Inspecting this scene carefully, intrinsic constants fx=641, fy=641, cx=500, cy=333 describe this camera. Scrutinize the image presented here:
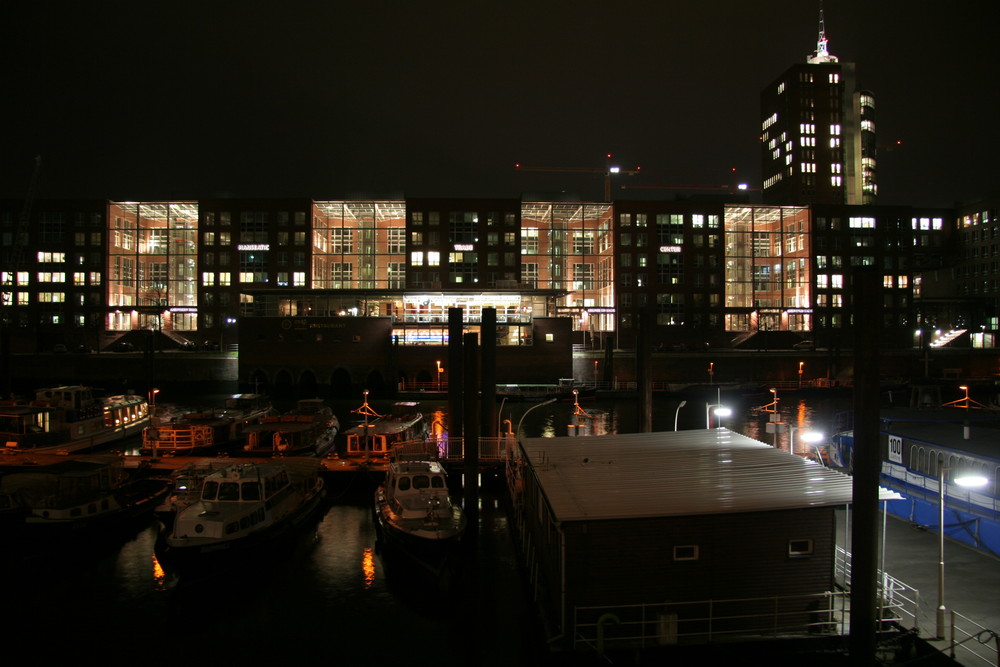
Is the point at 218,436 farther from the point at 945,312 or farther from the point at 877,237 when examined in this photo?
the point at 945,312

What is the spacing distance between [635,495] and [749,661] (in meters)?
4.19

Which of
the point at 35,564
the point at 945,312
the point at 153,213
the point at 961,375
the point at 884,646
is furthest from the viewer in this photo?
the point at 945,312

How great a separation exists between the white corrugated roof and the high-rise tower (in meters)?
146

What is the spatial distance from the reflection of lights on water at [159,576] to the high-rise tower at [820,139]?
155 metres

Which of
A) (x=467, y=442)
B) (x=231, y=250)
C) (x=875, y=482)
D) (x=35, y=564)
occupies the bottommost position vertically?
(x=35, y=564)

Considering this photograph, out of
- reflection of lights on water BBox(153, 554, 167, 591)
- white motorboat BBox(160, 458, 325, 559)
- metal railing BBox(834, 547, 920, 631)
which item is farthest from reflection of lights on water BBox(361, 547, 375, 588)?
metal railing BBox(834, 547, 920, 631)

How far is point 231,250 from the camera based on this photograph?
95.2 m

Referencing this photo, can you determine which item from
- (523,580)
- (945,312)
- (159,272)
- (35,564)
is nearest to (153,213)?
(159,272)

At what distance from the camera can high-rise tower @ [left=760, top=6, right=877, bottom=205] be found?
15225cm

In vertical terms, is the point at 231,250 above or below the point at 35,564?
above

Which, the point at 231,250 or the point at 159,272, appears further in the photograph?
the point at 159,272

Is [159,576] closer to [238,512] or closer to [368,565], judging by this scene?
[238,512]

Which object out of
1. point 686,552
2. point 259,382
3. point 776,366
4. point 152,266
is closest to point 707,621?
point 686,552

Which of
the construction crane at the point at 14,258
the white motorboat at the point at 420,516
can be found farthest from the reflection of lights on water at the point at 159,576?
the construction crane at the point at 14,258
